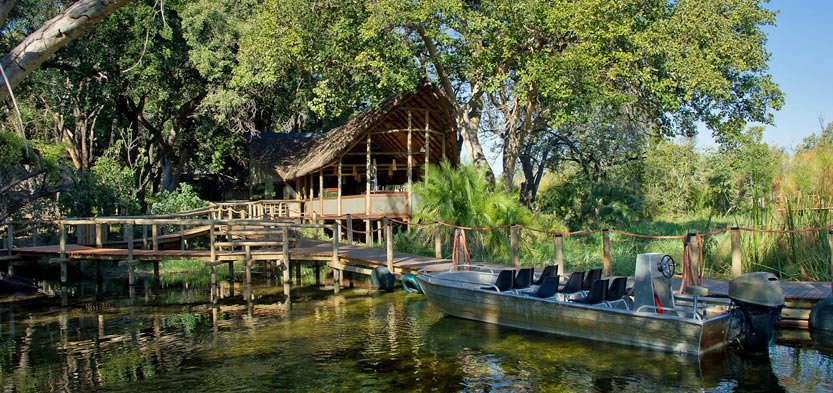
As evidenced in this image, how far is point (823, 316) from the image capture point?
10.6 meters

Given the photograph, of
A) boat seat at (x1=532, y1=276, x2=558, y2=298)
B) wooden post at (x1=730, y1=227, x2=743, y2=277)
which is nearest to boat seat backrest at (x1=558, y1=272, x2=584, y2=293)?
boat seat at (x1=532, y1=276, x2=558, y2=298)

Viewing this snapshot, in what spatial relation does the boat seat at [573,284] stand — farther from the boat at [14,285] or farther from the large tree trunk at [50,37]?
the boat at [14,285]

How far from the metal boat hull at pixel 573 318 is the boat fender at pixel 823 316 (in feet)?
6.30

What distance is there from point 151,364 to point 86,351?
1.78 m

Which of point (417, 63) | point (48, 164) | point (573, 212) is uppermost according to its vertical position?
point (417, 63)

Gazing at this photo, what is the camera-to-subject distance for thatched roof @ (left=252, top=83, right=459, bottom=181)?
24234 millimetres

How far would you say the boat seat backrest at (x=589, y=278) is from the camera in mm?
11719

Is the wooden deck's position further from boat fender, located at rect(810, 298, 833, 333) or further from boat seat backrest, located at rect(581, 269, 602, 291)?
boat fender, located at rect(810, 298, 833, 333)

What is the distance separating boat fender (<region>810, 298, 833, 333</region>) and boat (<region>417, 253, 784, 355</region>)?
1359 millimetres

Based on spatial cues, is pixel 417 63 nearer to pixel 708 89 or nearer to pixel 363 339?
pixel 708 89

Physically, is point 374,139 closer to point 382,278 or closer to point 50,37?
point 382,278

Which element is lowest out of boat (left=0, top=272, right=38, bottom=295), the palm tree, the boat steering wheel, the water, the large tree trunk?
the water

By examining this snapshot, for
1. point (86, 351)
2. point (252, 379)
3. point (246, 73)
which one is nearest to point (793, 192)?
point (252, 379)

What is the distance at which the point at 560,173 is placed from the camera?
115 feet
